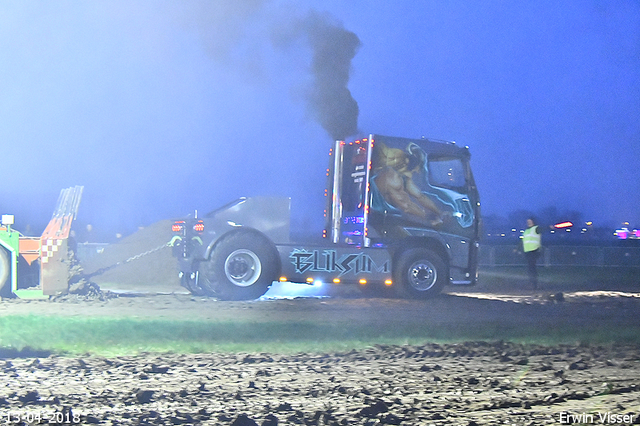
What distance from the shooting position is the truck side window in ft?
51.3

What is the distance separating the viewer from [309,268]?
14945mm

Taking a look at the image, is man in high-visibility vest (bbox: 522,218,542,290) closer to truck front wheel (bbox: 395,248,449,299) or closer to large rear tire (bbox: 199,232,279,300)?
truck front wheel (bbox: 395,248,449,299)

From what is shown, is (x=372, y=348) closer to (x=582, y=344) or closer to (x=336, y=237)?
(x=582, y=344)

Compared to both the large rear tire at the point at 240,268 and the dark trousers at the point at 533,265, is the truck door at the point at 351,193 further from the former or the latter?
the dark trousers at the point at 533,265

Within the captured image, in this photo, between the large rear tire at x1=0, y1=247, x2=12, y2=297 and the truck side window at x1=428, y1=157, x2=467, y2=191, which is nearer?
the large rear tire at x1=0, y1=247, x2=12, y2=297

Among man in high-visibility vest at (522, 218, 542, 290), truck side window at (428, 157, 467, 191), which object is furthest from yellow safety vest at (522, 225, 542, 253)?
truck side window at (428, 157, 467, 191)

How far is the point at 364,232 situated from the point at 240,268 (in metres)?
2.70

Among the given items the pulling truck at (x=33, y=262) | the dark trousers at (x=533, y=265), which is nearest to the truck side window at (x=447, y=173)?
the dark trousers at (x=533, y=265)

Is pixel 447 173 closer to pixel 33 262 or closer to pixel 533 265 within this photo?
pixel 533 265

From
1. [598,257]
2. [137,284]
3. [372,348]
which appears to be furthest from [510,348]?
[598,257]

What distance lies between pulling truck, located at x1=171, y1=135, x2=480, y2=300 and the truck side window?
2cm

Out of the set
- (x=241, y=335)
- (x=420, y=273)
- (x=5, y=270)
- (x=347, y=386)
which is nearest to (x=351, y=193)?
(x=420, y=273)

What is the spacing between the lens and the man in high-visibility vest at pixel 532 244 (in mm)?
18984

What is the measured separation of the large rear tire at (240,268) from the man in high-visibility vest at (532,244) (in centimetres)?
771
